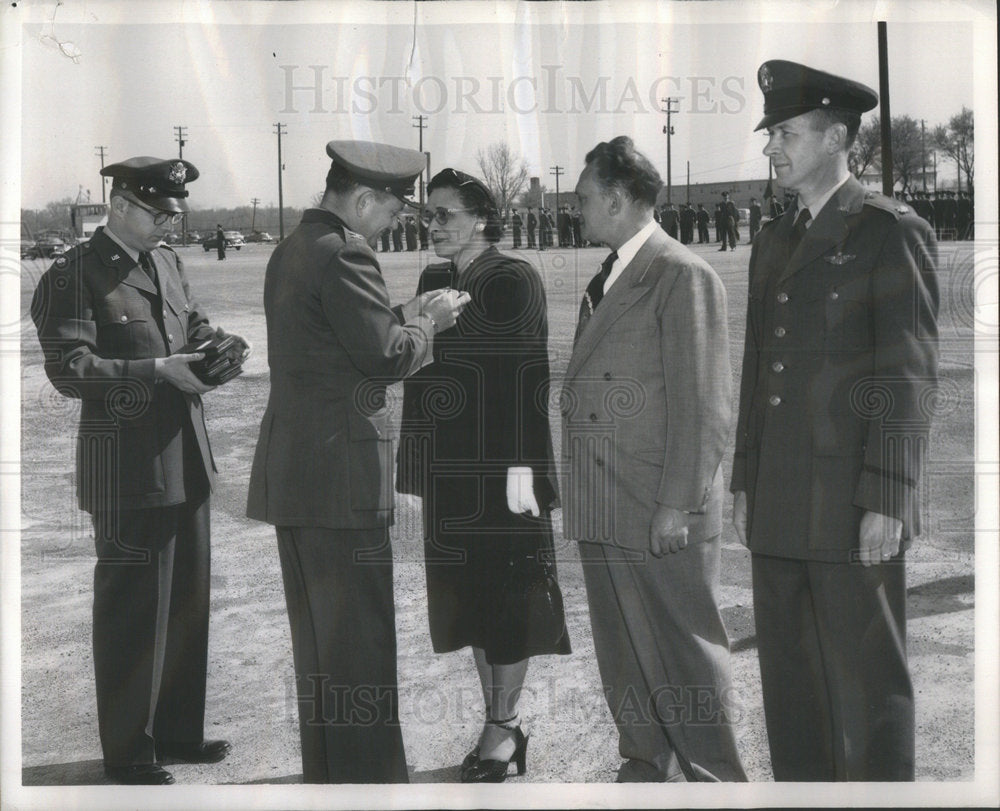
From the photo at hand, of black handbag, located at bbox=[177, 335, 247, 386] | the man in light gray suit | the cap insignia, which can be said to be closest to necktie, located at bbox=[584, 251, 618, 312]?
the man in light gray suit

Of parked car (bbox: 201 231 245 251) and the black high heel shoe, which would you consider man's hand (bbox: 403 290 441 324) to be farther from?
the black high heel shoe

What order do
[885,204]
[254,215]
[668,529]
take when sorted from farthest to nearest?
[254,215]
[885,204]
[668,529]

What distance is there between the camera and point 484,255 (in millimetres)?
3760

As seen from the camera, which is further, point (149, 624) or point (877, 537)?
point (149, 624)

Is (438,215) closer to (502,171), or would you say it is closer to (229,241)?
(502,171)

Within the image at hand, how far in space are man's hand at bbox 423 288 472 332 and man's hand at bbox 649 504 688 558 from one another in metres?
0.95

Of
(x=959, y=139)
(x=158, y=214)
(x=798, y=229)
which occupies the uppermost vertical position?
(x=959, y=139)

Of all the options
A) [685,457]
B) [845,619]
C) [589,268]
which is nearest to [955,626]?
[845,619]

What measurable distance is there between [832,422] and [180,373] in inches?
86.8

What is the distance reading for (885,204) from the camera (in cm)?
354

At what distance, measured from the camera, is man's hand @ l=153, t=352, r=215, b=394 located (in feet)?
12.3

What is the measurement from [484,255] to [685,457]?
Result: 99 centimetres

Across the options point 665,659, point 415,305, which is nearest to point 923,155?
point 415,305

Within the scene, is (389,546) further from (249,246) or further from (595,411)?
(249,246)
